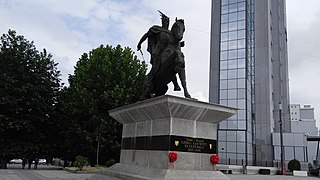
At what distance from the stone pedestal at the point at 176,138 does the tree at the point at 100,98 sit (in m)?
17.7

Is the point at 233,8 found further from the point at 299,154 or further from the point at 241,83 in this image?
the point at 299,154

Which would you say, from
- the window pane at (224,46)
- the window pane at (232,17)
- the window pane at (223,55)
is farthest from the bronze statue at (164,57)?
the window pane at (232,17)

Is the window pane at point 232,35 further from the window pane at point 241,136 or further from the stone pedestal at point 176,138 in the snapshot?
the stone pedestal at point 176,138

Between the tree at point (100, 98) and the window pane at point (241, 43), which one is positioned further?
the window pane at point (241, 43)

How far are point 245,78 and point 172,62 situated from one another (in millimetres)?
45035

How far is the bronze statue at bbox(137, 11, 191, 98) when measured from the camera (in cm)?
979

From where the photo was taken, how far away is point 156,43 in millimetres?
10852

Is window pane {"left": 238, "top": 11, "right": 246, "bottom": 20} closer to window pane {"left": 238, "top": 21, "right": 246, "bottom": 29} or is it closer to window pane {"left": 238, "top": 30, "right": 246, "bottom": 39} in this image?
window pane {"left": 238, "top": 21, "right": 246, "bottom": 29}

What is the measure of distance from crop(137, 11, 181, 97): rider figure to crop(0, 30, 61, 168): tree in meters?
21.3

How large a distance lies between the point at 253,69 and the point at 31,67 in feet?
127

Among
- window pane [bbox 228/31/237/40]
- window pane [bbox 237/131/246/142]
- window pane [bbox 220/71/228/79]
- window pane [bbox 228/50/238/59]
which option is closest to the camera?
window pane [bbox 237/131/246/142]

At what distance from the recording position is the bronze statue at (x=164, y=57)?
9789 millimetres

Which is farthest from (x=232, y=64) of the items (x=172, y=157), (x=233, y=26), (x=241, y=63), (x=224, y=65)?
(x=172, y=157)

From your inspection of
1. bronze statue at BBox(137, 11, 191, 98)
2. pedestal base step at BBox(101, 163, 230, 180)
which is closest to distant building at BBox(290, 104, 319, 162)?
bronze statue at BBox(137, 11, 191, 98)
